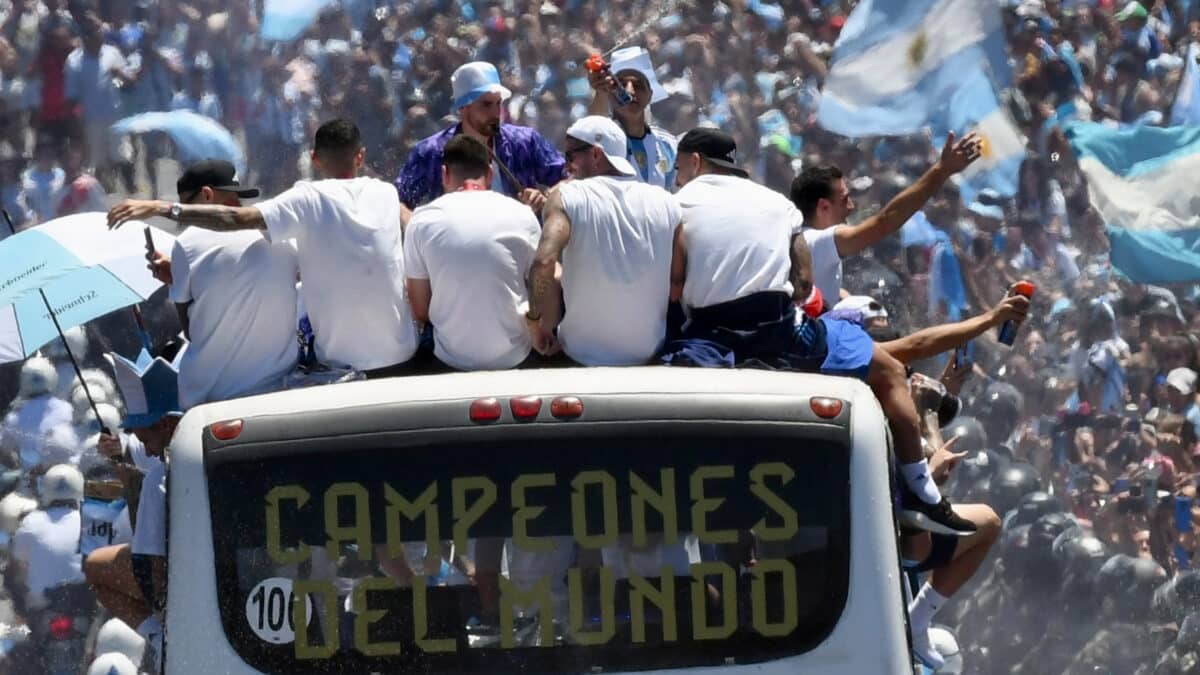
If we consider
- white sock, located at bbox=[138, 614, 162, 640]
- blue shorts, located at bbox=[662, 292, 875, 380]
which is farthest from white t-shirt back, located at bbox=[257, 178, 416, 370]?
white sock, located at bbox=[138, 614, 162, 640]

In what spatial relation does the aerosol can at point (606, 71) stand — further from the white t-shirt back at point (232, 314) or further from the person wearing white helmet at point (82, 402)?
the person wearing white helmet at point (82, 402)

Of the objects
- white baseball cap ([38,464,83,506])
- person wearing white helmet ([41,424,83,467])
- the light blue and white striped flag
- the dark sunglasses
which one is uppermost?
the dark sunglasses

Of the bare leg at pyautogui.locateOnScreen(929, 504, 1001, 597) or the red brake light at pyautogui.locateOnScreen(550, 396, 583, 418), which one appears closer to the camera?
the red brake light at pyautogui.locateOnScreen(550, 396, 583, 418)

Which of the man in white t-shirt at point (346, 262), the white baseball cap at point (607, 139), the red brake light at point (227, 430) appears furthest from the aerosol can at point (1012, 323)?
the red brake light at point (227, 430)

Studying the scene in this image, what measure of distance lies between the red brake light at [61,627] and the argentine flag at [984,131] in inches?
264

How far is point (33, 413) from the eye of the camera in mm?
17188

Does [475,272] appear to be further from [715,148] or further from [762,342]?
[715,148]

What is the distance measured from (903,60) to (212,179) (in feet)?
28.9

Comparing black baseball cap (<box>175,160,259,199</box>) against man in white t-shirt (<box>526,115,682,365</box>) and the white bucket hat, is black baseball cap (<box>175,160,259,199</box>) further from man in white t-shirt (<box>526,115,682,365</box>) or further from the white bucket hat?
the white bucket hat

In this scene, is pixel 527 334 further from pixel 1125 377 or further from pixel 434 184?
pixel 1125 377

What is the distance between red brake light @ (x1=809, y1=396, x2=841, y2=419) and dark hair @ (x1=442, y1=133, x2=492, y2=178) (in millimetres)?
1770

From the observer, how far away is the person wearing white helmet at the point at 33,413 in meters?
17.0

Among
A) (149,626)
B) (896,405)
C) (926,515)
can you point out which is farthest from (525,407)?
(149,626)

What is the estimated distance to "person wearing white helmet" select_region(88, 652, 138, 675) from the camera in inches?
534
